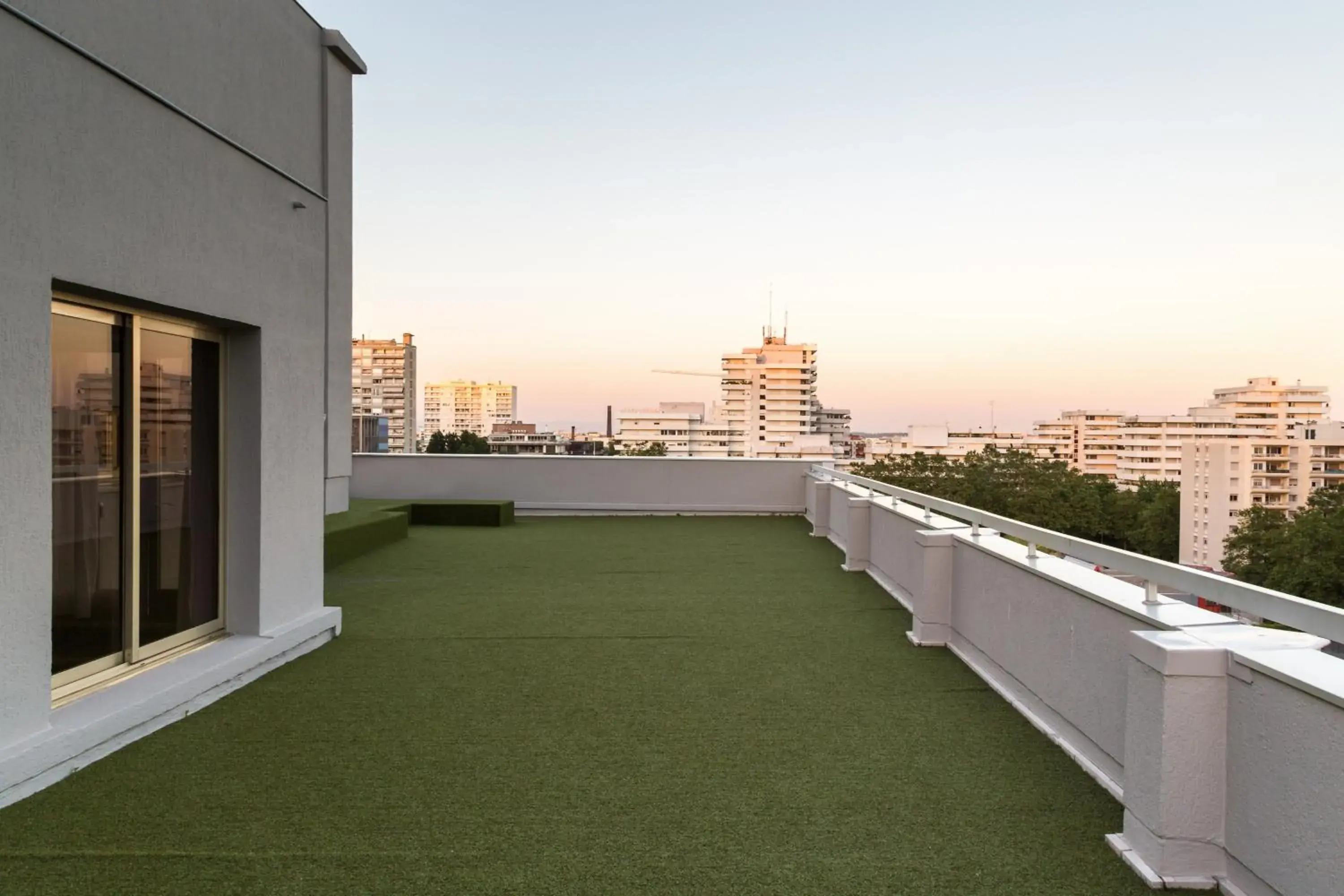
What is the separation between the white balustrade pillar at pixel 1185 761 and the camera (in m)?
2.16

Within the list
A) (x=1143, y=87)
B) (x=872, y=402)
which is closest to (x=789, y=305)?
(x=872, y=402)

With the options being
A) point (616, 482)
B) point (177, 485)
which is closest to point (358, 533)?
point (177, 485)

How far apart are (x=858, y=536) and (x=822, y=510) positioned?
290 centimetres

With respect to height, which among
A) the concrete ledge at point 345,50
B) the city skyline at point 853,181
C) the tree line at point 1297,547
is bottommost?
the tree line at point 1297,547

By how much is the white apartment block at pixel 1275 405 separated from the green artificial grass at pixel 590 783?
35.1 meters

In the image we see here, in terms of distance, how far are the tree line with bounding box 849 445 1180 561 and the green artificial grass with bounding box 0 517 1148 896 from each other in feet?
144

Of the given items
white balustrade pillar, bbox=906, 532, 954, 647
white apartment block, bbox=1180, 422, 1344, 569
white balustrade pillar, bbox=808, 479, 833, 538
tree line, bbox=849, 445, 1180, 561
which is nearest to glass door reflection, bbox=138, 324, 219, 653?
white balustrade pillar, bbox=906, 532, 954, 647

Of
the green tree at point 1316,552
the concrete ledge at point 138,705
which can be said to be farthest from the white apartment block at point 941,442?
the concrete ledge at point 138,705

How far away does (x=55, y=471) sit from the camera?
3.30 metres

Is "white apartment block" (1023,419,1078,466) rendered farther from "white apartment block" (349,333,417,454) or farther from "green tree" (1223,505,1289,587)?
"white apartment block" (349,333,417,454)

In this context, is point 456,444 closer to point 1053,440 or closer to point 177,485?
point 177,485

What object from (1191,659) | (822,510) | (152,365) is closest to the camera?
(1191,659)

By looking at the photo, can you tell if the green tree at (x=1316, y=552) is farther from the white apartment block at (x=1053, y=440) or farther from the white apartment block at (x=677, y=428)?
the white apartment block at (x=677, y=428)

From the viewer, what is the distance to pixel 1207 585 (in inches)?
95.0
